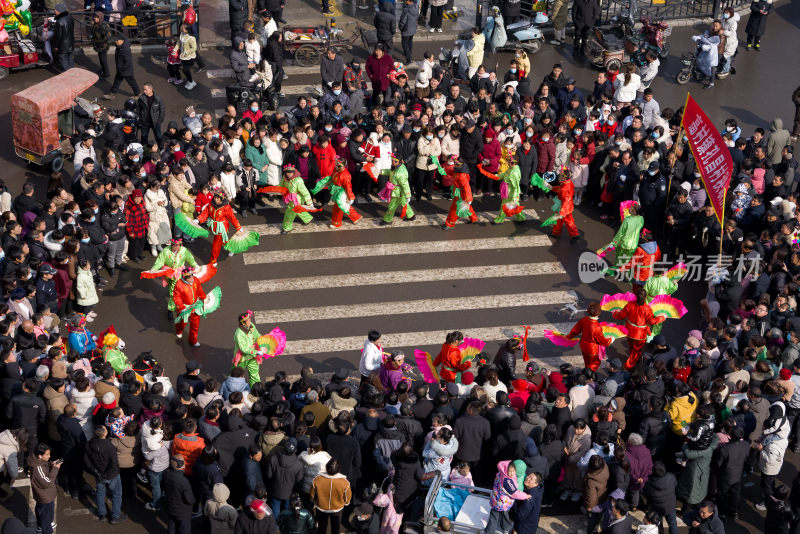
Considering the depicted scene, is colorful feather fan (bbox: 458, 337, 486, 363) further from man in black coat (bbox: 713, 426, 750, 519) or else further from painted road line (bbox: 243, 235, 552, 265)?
painted road line (bbox: 243, 235, 552, 265)

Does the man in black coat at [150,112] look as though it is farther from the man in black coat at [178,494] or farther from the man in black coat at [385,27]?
the man in black coat at [178,494]

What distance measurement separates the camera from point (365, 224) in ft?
73.4

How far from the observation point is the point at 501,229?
22.4 metres

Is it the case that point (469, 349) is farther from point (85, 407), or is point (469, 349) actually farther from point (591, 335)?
point (85, 407)

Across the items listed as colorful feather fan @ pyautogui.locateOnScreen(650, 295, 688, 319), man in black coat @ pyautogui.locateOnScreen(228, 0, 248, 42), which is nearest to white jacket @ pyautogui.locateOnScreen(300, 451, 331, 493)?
colorful feather fan @ pyautogui.locateOnScreen(650, 295, 688, 319)

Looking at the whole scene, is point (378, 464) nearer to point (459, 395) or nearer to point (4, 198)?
point (459, 395)

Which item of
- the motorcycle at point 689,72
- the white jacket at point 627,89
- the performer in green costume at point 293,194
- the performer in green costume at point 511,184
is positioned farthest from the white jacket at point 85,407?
the motorcycle at point 689,72

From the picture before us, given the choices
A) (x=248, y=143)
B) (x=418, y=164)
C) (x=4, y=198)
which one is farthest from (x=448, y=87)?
(x=4, y=198)

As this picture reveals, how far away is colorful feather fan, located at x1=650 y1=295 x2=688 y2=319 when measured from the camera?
60.6ft

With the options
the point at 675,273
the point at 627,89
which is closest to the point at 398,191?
the point at 675,273

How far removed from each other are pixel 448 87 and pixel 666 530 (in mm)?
11667

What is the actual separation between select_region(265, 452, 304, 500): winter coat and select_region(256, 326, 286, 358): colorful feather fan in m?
2.70

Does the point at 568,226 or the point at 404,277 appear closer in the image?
the point at 404,277

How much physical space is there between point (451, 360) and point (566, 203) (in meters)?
5.31
